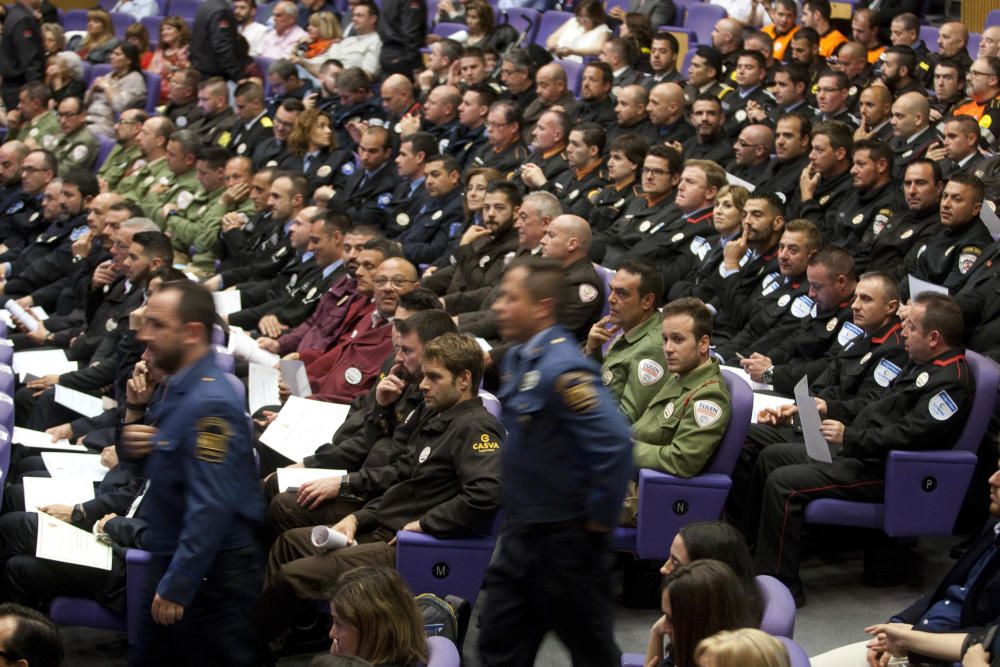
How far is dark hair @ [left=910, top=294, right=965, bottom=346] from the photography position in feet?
13.7

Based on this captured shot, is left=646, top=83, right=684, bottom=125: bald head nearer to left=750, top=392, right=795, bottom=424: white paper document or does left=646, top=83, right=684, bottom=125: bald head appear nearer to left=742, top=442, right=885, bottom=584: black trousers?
left=750, top=392, right=795, bottom=424: white paper document

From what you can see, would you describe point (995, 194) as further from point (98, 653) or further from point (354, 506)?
point (98, 653)

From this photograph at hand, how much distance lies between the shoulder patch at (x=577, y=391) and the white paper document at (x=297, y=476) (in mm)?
1422

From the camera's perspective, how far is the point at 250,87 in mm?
8773

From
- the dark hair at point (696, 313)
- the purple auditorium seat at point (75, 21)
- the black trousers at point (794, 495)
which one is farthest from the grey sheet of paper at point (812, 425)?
the purple auditorium seat at point (75, 21)

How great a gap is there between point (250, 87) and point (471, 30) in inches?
63.0

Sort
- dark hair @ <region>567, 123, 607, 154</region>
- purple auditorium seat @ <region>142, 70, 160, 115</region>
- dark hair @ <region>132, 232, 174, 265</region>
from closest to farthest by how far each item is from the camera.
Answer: dark hair @ <region>132, 232, 174, 265</region> < dark hair @ <region>567, 123, 607, 154</region> < purple auditorium seat @ <region>142, 70, 160, 115</region>

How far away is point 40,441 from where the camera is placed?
492cm

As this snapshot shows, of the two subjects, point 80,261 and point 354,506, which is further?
point 80,261

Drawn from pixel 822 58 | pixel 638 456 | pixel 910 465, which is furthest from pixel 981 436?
pixel 822 58

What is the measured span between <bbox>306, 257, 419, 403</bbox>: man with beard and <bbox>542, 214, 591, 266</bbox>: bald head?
0.53m

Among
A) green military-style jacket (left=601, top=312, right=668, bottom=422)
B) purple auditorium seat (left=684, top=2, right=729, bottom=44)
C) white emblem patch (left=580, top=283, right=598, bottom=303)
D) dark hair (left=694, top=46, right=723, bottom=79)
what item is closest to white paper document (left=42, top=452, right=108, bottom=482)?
green military-style jacket (left=601, top=312, right=668, bottom=422)

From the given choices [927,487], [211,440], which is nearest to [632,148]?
[927,487]

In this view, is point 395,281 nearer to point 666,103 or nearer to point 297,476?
point 297,476
